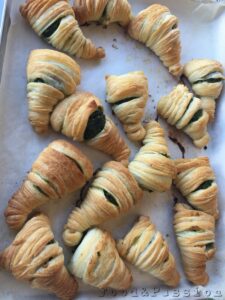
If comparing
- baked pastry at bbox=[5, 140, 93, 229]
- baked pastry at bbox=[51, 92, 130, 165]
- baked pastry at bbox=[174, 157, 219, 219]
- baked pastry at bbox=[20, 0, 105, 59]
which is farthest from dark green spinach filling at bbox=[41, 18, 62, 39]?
baked pastry at bbox=[174, 157, 219, 219]

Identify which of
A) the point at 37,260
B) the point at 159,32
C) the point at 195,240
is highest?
the point at 159,32

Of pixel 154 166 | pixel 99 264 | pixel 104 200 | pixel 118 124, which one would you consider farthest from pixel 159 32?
pixel 99 264

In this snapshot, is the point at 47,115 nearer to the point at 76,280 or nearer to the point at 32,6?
the point at 32,6

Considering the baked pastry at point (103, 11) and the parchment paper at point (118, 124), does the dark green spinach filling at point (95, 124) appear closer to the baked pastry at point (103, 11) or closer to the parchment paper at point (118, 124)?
the parchment paper at point (118, 124)

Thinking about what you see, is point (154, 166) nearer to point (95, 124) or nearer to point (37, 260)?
point (95, 124)

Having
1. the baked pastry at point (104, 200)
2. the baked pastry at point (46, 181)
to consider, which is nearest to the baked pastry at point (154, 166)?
the baked pastry at point (104, 200)

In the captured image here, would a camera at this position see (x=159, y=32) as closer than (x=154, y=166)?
No
